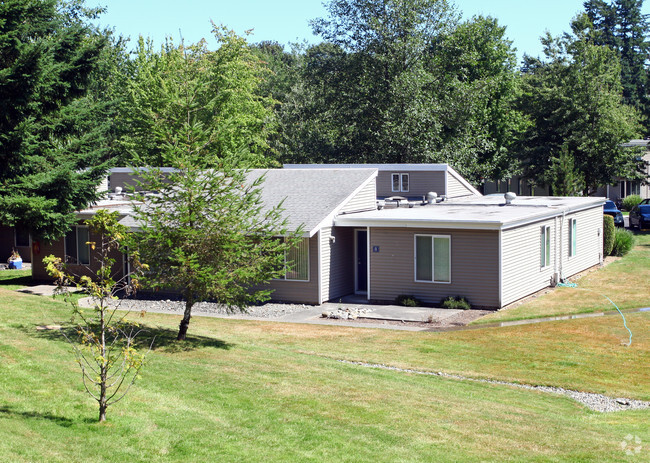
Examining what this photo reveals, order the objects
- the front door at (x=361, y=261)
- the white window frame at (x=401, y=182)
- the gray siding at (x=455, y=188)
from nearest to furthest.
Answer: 1. the front door at (x=361, y=261)
2. the gray siding at (x=455, y=188)
3. the white window frame at (x=401, y=182)

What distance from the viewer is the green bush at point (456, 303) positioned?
876 inches

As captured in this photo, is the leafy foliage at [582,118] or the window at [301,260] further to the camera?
the leafy foliage at [582,118]

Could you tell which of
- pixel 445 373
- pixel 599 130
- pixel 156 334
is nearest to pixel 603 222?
pixel 599 130

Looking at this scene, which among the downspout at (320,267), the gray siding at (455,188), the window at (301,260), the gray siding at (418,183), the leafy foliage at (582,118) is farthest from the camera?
the leafy foliage at (582,118)

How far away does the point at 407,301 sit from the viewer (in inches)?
904

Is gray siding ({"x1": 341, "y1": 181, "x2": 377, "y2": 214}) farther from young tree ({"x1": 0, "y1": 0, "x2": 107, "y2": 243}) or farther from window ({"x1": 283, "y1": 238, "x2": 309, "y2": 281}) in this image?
Result: young tree ({"x1": 0, "y1": 0, "x2": 107, "y2": 243})

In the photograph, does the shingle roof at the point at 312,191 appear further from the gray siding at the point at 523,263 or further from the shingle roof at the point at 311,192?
the gray siding at the point at 523,263

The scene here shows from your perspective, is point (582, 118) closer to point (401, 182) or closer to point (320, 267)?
point (401, 182)

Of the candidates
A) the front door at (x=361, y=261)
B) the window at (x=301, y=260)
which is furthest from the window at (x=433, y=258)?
the window at (x=301, y=260)

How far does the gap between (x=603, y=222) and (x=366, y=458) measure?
93.5 ft

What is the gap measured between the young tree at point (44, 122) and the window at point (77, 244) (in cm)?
153

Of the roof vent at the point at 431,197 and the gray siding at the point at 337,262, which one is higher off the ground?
the roof vent at the point at 431,197

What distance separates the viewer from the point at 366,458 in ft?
28.6

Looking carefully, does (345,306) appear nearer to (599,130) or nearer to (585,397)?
(585,397)
